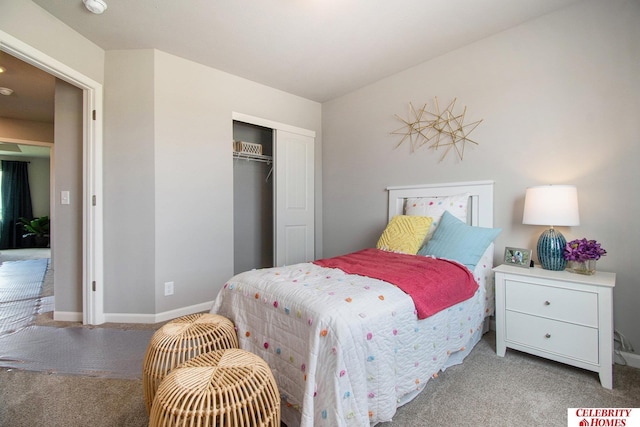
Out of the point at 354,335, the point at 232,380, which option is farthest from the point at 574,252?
the point at 232,380

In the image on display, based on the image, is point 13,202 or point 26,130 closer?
point 26,130

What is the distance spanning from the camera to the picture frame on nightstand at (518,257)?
7.07 ft

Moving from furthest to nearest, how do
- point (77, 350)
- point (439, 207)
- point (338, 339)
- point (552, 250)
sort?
point (439, 207)
point (77, 350)
point (552, 250)
point (338, 339)

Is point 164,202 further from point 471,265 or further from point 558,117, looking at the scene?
point 558,117

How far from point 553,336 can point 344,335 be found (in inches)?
61.3

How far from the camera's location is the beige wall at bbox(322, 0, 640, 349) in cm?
192

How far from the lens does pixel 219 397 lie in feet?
3.25

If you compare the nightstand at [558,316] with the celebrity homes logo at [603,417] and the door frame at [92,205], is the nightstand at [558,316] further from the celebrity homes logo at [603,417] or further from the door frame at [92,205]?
the door frame at [92,205]

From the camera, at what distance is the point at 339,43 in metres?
2.59

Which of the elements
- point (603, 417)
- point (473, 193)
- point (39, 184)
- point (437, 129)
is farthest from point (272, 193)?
point (39, 184)

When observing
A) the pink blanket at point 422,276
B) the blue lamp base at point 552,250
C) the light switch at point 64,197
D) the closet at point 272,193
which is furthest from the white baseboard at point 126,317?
the blue lamp base at point 552,250

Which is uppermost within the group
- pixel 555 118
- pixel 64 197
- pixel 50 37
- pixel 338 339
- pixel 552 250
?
pixel 50 37

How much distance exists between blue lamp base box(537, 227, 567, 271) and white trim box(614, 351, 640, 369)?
655 millimetres

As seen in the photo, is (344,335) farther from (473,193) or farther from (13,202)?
(13,202)
